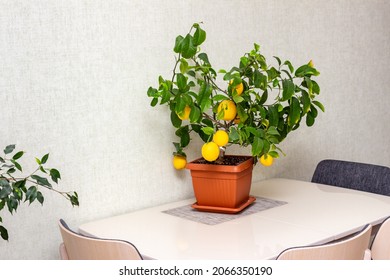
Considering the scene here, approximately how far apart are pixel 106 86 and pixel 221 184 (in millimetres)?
505

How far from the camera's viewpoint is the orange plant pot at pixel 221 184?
1880 mm

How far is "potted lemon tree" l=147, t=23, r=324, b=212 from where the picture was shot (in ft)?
5.97

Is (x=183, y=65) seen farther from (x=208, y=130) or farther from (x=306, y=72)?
(x=306, y=72)

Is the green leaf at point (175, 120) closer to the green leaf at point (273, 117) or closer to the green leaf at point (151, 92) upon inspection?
the green leaf at point (151, 92)

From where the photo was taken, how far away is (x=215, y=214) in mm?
1918

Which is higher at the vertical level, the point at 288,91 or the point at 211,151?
the point at 288,91

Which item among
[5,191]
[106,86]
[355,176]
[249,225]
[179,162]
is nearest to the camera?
[5,191]

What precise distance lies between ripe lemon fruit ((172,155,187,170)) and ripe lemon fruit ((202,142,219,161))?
23 centimetres

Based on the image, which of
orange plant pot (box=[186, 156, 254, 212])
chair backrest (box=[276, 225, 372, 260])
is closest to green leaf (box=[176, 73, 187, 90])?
orange plant pot (box=[186, 156, 254, 212])

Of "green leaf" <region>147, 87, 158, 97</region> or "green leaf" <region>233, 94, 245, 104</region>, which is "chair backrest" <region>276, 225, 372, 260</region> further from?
"green leaf" <region>147, 87, 158, 97</region>

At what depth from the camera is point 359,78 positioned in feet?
9.40

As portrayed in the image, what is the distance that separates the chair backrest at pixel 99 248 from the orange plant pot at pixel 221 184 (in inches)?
21.9

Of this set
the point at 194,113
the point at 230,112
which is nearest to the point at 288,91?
the point at 230,112

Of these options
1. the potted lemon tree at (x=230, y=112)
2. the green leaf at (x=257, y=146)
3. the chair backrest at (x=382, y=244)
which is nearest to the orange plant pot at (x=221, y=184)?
the potted lemon tree at (x=230, y=112)
